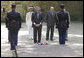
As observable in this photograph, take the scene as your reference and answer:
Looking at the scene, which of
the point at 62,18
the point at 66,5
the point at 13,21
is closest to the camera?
the point at 13,21

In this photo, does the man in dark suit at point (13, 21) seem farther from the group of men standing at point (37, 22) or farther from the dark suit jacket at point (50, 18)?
the dark suit jacket at point (50, 18)

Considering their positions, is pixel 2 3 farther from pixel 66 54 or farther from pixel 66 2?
pixel 66 54

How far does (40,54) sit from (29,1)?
20763mm

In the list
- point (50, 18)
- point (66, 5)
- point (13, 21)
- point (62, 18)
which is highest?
point (13, 21)

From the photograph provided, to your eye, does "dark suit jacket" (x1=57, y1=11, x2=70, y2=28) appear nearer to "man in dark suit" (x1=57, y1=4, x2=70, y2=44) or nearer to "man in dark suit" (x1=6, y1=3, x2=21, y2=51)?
"man in dark suit" (x1=57, y1=4, x2=70, y2=44)

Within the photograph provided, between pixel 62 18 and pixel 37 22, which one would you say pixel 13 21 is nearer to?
pixel 37 22

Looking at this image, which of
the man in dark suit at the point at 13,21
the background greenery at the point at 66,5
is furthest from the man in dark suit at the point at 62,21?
the background greenery at the point at 66,5

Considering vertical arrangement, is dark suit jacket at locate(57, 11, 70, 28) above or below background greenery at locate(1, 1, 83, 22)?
above

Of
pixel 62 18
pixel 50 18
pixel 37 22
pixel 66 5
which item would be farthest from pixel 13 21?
pixel 66 5

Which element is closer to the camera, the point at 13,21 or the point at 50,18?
the point at 13,21

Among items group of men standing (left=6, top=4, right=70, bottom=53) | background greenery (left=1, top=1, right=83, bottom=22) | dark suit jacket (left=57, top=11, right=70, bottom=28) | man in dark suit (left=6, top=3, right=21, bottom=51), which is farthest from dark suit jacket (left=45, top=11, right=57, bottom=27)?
background greenery (left=1, top=1, right=83, bottom=22)

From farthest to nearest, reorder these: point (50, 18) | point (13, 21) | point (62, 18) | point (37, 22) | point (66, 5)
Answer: point (66, 5), point (50, 18), point (37, 22), point (62, 18), point (13, 21)

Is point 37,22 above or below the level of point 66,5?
above

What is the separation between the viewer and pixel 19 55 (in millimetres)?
8406
